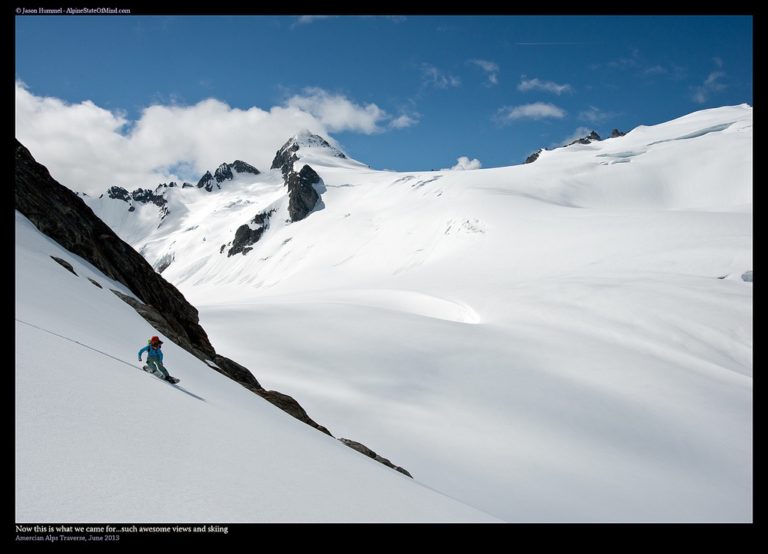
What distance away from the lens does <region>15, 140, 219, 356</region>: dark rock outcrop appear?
15.3 metres

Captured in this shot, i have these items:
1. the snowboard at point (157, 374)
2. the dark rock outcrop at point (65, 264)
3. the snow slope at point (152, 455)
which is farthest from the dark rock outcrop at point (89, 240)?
the snow slope at point (152, 455)

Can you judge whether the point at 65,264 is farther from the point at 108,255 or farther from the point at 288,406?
the point at 288,406

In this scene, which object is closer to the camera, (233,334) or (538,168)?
(233,334)

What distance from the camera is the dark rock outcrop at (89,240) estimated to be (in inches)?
601

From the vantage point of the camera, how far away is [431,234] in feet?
242

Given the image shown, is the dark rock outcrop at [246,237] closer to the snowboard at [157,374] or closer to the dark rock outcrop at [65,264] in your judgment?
the dark rock outcrop at [65,264]

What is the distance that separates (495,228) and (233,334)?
48333mm

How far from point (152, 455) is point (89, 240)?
14977 mm

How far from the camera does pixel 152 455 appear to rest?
14.6 feet

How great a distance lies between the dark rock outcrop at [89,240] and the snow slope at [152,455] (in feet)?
26.3
